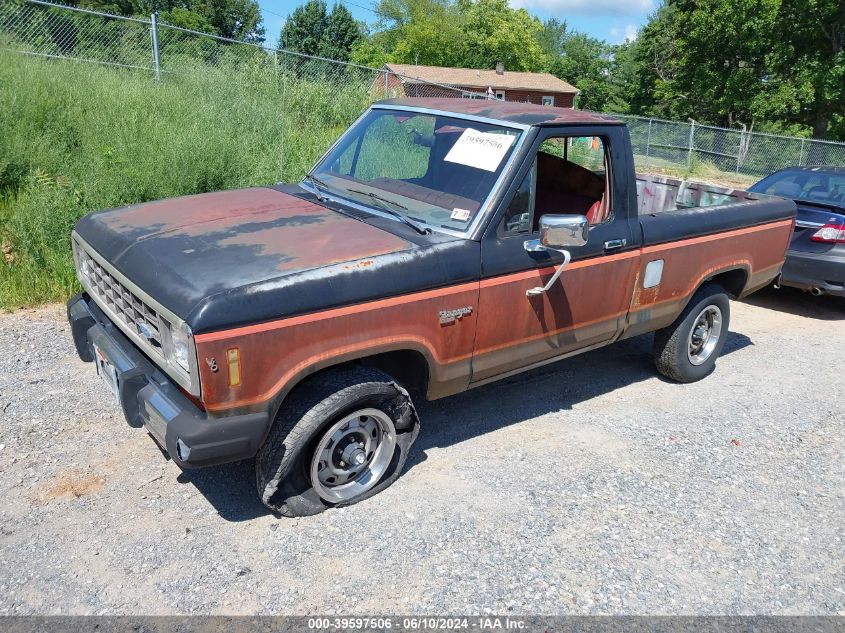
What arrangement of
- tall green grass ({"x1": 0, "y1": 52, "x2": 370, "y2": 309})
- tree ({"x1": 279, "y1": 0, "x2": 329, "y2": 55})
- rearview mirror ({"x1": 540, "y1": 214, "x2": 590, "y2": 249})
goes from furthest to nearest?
tree ({"x1": 279, "y1": 0, "x2": 329, "y2": 55})
tall green grass ({"x1": 0, "y1": 52, "x2": 370, "y2": 309})
rearview mirror ({"x1": 540, "y1": 214, "x2": 590, "y2": 249})

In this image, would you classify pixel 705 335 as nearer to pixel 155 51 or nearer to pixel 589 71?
pixel 155 51

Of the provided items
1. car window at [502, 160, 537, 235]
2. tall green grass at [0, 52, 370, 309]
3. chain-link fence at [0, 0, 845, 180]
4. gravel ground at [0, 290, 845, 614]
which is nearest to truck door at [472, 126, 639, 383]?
car window at [502, 160, 537, 235]

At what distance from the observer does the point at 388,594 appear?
123 inches

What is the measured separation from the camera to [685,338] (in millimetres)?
5344

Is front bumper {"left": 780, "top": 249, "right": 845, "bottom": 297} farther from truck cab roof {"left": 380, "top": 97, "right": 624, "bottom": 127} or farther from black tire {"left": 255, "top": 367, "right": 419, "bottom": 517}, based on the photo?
black tire {"left": 255, "top": 367, "right": 419, "bottom": 517}

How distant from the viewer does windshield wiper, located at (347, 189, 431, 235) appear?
3785 millimetres

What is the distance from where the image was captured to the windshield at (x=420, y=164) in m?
3.94

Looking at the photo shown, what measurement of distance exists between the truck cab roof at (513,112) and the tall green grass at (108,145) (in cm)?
378

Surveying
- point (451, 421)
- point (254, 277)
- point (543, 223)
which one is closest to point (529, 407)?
point (451, 421)

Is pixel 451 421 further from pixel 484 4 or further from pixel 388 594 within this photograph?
pixel 484 4

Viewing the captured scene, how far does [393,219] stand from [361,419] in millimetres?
1153

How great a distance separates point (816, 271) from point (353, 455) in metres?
5.77

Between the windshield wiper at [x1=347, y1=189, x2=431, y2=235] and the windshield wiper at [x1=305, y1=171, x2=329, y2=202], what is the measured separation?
0.63 feet

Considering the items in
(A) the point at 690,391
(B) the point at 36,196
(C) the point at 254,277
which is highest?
(C) the point at 254,277
